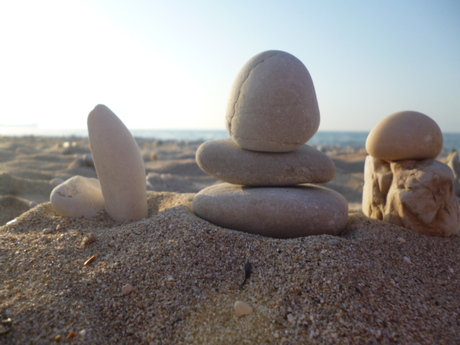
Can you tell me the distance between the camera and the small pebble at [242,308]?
172 cm

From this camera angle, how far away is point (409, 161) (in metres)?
3.08

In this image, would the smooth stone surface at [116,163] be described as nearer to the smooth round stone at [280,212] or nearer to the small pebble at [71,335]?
the smooth round stone at [280,212]

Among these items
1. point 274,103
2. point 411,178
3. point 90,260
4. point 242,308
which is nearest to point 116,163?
point 90,260

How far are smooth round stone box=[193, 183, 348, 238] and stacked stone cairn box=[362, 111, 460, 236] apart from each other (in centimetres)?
55

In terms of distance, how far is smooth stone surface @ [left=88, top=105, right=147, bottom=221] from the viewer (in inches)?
119

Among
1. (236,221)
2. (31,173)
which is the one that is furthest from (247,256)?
(31,173)

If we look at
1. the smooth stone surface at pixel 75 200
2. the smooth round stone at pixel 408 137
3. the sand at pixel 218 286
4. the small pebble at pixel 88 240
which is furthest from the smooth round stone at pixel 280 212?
the smooth stone surface at pixel 75 200

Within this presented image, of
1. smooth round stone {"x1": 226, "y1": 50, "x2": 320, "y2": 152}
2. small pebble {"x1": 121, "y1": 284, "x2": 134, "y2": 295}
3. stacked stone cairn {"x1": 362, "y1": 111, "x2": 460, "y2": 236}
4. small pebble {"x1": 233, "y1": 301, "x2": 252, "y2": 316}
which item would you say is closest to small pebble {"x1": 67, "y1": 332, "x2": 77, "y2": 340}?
small pebble {"x1": 121, "y1": 284, "x2": 134, "y2": 295}

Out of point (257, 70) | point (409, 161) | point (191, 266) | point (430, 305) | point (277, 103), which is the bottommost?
point (430, 305)

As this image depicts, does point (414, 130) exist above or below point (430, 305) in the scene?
above

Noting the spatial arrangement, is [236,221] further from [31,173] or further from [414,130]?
[31,173]

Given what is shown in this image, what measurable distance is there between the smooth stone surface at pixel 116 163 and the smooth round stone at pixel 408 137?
2411 millimetres

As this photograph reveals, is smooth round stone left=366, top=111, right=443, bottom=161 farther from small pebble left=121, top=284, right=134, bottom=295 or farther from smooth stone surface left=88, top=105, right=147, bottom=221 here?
small pebble left=121, top=284, right=134, bottom=295

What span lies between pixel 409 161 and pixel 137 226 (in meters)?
2.65
